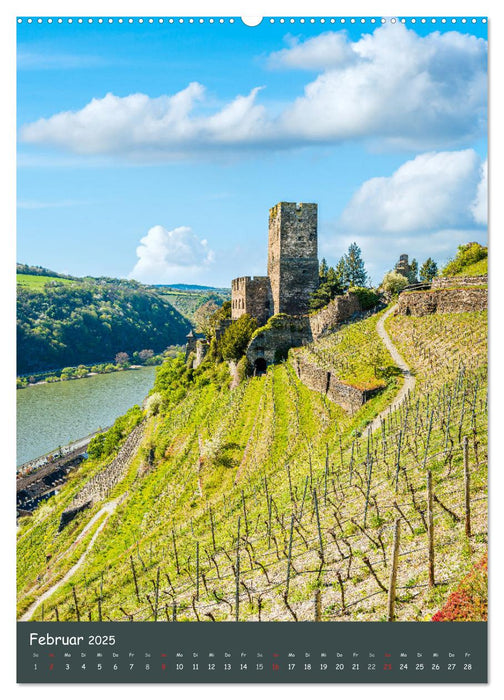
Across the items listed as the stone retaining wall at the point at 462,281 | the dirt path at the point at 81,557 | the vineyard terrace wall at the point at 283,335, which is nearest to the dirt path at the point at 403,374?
the stone retaining wall at the point at 462,281

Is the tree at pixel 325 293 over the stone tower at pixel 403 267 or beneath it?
beneath

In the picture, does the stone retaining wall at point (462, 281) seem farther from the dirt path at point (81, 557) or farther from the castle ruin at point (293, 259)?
the dirt path at point (81, 557)

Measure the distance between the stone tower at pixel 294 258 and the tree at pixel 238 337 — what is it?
2.07 metres

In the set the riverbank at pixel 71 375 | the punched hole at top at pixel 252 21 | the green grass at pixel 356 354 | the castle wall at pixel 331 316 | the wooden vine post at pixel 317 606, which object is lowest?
the wooden vine post at pixel 317 606

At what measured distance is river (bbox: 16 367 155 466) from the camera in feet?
162

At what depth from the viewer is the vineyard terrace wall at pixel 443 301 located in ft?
81.1

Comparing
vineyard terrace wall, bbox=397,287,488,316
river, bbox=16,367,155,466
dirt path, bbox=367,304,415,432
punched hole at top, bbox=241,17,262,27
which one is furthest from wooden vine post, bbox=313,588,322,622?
river, bbox=16,367,155,466

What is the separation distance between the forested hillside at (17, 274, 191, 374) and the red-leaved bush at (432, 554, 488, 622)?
2546cm

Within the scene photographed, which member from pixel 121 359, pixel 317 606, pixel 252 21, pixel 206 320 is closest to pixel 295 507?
pixel 317 606

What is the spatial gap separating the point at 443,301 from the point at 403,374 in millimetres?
4846

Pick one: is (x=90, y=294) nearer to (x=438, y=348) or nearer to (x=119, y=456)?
(x=119, y=456)
